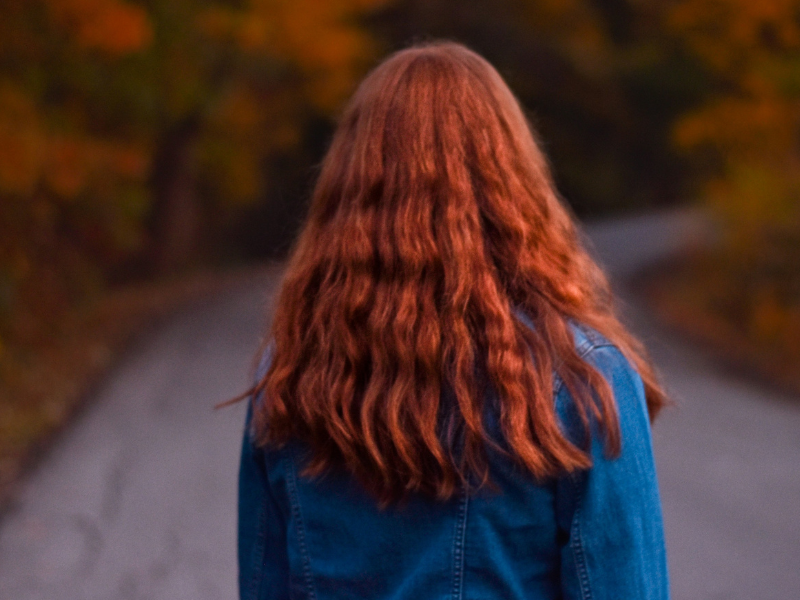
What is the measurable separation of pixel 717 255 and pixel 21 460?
943cm

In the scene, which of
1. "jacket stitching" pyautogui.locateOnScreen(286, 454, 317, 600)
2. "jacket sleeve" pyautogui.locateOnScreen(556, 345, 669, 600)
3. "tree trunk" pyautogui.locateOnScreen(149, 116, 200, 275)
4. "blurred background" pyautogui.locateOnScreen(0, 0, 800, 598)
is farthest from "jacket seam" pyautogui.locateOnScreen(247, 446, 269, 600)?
"tree trunk" pyautogui.locateOnScreen(149, 116, 200, 275)

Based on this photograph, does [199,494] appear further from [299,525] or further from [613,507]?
[613,507]

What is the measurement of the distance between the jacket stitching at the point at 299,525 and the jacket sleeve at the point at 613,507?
415mm

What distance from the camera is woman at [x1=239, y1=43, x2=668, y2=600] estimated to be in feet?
4.78

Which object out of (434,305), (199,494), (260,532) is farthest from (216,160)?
Result: (434,305)

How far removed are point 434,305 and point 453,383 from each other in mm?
126

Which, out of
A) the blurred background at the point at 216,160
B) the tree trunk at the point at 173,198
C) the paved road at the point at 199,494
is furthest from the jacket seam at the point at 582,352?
the tree trunk at the point at 173,198

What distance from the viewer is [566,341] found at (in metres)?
1.47

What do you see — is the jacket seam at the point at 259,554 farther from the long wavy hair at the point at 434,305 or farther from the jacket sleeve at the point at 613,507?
the jacket sleeve at the point at 613,507

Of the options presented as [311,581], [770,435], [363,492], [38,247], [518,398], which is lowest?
[770,435]

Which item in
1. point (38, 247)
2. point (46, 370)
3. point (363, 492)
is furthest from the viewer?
point (38, 247)

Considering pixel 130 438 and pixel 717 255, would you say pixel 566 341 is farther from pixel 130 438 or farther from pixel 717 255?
pixel 717 255

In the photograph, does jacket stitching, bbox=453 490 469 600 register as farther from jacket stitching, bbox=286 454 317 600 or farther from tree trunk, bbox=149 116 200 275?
tree trunk, bbox=149 116 200 275

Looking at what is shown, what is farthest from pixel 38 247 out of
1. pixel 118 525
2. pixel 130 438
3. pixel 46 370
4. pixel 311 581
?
pixel 311 581
